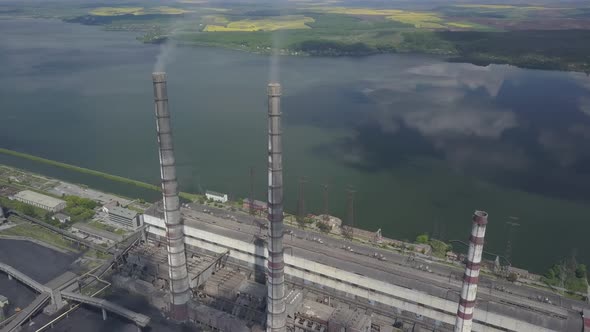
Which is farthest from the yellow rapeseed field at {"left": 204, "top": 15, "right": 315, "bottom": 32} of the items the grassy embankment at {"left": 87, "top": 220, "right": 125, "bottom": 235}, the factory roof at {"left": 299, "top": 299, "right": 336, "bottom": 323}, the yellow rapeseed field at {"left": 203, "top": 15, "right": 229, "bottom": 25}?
the factory roof at {"left": 299, "top": 299, "right": 336, "bottom": 323}

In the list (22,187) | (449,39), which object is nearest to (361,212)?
(22,187)

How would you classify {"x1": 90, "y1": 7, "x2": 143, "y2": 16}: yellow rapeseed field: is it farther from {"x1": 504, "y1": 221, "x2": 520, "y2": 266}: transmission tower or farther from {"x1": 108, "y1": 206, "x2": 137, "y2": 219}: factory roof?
{"x1": 504, "y1": 221, "x2": 520, "y2": 266}: transmission tower

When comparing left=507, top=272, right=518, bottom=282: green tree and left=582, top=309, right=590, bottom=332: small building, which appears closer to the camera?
left=582, top=309, right=590, bottom=332: small building

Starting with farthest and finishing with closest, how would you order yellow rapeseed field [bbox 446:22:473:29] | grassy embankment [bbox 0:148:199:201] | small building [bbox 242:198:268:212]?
1. yellow rapeseed field [bbox 446:22:473:29]
2. grassy embankment [bbox 0:148:199:201]
3. small building [bbox 242:198:268:212]

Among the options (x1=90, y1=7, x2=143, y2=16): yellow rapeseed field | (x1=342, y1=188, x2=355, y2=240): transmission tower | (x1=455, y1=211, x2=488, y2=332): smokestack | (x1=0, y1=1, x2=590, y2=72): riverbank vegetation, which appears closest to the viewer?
(x1=455, y1=211, x2=488, y2=332): smokestack

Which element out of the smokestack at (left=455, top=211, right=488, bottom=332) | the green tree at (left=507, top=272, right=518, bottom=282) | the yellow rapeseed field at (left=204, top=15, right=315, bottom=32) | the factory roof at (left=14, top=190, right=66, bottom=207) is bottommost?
the green tree at (left=507, top=272, right=518, bottom=282)

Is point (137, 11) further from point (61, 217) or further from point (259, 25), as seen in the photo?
point (61, 217)

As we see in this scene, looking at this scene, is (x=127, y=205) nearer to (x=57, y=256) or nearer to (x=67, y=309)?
(x=57, y=256)
